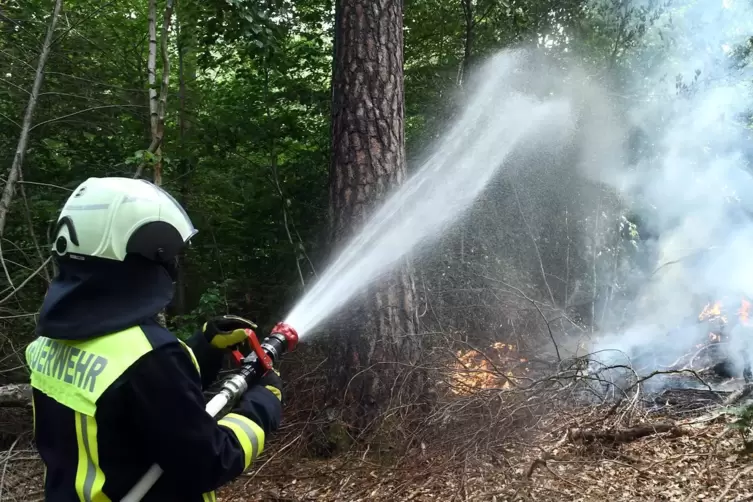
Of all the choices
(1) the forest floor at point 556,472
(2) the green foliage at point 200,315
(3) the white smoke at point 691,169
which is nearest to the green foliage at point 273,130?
(2) the green foliage at point 200,315

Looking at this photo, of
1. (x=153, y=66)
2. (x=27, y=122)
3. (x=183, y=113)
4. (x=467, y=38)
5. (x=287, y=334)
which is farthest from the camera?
(x=467, y=38)

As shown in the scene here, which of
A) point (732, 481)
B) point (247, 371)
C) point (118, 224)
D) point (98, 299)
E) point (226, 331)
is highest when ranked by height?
point (118, 224)

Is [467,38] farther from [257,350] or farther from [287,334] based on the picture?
[257,350]

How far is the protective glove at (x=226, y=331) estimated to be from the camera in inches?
88.7

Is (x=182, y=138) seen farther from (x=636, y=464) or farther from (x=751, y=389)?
(x=751, y=389)

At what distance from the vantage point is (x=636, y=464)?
3.88 meters

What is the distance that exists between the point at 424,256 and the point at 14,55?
4.87 metres

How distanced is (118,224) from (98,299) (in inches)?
9.7

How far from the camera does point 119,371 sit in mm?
1601

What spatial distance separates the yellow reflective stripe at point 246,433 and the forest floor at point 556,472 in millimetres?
2073

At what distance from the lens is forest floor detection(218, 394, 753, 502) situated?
11.7ft

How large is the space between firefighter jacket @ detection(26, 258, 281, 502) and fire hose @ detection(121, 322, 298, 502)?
0.12 feet

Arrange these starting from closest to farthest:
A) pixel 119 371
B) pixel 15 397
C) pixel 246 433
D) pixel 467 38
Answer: pixel 119 371
pixel 246 433
pixel 15 397
pixel 467 38

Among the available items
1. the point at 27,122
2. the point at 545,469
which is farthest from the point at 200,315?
the point at 545,469
